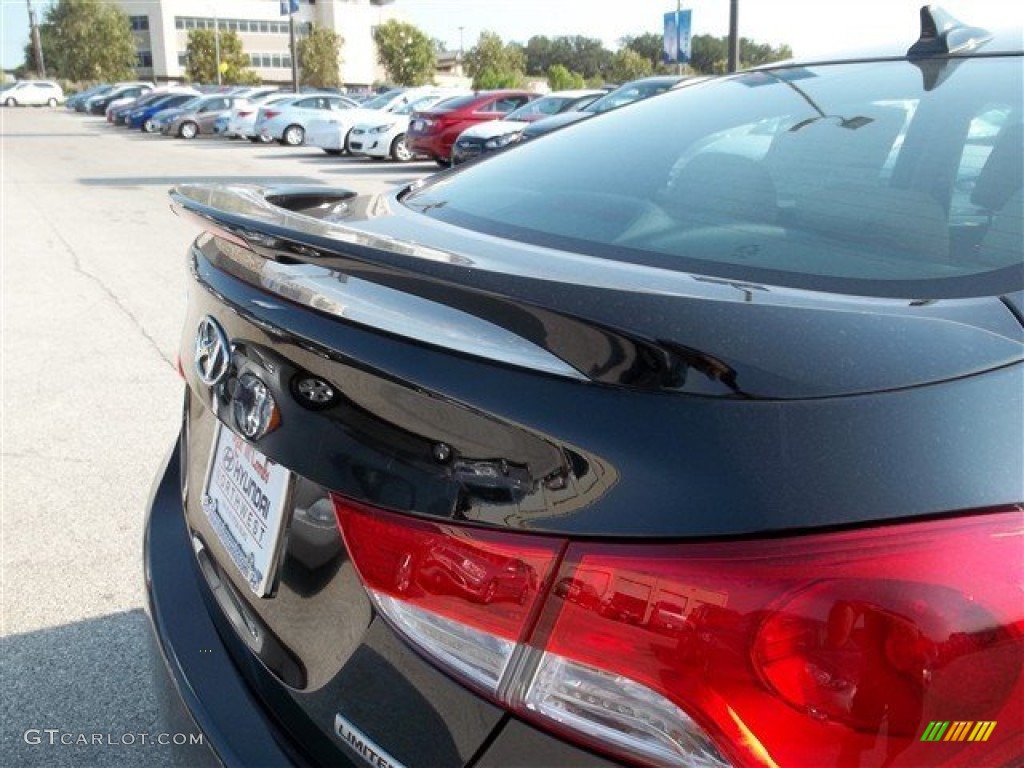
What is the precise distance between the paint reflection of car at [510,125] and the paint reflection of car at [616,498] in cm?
1279

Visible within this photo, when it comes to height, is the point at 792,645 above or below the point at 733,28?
below

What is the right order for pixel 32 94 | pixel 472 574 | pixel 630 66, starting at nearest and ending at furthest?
1. pixel 472 574
2. pixel 32 94
3. pixel 630 66

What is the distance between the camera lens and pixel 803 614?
960mm

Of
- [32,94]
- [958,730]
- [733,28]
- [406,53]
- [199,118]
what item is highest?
[406,53]

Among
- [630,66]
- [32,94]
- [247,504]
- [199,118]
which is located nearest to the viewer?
[247,504]

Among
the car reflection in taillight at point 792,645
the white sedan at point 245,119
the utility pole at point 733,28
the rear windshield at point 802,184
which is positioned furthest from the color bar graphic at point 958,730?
the white sedan at point 245,119

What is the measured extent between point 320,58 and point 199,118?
5935cm

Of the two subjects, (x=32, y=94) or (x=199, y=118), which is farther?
(x=32, y=94)

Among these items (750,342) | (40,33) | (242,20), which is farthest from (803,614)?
(242,20)

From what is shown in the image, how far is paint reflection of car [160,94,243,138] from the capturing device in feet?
98.9

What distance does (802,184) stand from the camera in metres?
1.88

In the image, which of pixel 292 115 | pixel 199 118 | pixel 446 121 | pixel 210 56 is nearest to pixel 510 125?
pixel 446 121

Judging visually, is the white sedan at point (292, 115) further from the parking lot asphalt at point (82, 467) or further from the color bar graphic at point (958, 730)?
the color bar graphic at point (958, 730)

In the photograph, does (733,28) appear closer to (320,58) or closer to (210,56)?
(320,58)
